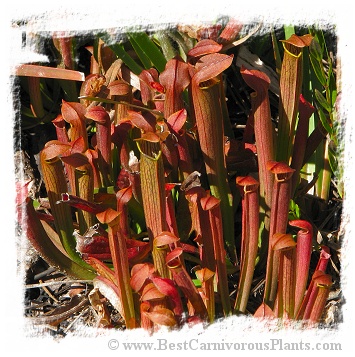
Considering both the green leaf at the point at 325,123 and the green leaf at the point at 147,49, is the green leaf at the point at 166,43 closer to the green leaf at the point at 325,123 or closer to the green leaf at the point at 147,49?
the green leaf at the point at 147,49

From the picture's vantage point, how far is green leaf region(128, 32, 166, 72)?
1.49 metres

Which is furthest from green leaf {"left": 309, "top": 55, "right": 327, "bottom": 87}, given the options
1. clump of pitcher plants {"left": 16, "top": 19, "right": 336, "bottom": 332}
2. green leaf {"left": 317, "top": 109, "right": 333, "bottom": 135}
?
green leaf {"left": 317, "top": 109, "right": 333, "bottom": 135}

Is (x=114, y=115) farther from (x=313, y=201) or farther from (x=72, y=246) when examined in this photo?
(x=313, y=201)

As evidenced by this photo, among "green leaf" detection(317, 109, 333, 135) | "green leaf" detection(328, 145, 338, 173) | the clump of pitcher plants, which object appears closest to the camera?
the clump of pitcher plants

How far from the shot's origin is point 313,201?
159 cm

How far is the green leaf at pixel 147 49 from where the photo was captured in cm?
149

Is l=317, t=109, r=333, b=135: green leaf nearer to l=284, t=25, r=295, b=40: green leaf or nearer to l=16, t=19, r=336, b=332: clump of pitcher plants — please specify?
l=16, t=19, r=336, b=332: clump of pitcher plants

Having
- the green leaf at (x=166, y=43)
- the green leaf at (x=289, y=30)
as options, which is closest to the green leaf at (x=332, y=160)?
the green leaf at (x=289, y=30)

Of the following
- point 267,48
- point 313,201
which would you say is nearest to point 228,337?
point 313,201

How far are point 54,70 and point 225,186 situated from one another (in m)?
0.60

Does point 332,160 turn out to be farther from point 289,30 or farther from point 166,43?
point 166,43

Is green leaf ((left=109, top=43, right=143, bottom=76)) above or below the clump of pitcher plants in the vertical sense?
above

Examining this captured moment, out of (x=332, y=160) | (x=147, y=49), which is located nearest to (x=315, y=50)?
(x=332, y=160)

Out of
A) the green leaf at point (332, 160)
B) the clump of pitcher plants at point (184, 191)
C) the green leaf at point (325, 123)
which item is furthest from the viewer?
the green leaf at point (332, 160)
